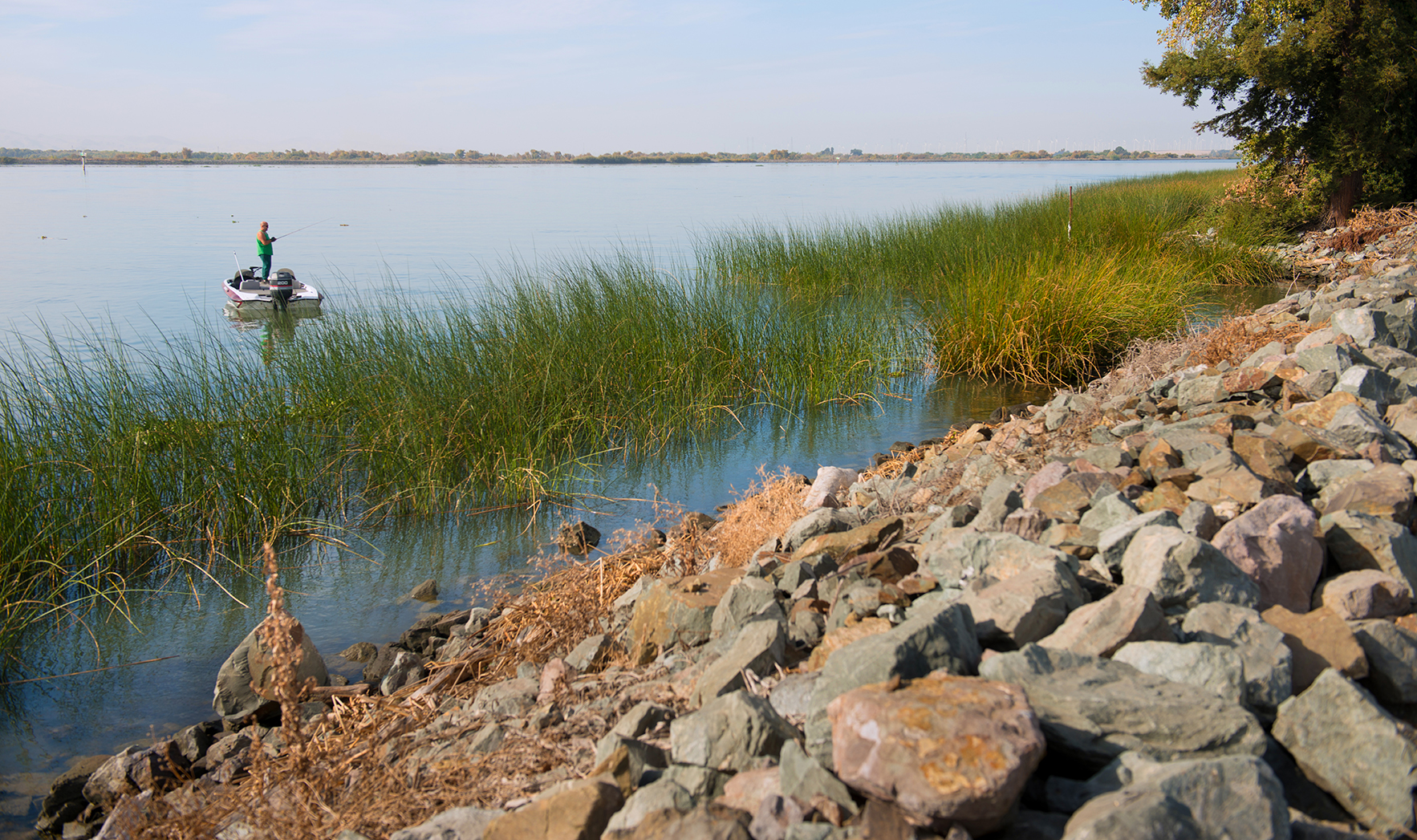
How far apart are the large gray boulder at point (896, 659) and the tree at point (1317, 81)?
13.7 meters

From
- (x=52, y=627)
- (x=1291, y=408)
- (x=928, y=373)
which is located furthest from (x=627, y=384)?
(x=1291, y=408)

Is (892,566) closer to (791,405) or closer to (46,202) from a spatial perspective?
(791,405)

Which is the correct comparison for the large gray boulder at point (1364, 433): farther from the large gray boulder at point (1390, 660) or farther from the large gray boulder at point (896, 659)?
the large gray boulder at point (896, 659)

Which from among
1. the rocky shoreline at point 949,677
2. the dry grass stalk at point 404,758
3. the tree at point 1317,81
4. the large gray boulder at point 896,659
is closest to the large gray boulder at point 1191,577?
the rocky shoreline at point 949,677

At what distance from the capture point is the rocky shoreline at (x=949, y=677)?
1.52 metres

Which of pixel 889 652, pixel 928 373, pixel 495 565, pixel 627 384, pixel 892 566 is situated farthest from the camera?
pixel 928 373

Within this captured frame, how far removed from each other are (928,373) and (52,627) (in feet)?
24.4

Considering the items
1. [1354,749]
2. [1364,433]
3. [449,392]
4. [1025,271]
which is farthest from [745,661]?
[1025,271]

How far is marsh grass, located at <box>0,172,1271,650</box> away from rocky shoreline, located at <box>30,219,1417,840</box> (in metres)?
1.96

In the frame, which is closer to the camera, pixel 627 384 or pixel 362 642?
pixel 362 642

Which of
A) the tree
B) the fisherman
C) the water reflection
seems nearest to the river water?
the water reflection

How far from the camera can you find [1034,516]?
284cm

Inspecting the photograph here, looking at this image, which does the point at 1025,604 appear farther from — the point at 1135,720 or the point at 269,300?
the point at 269,300

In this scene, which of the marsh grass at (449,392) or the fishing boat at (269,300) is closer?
the marsh grass at (449,392)
